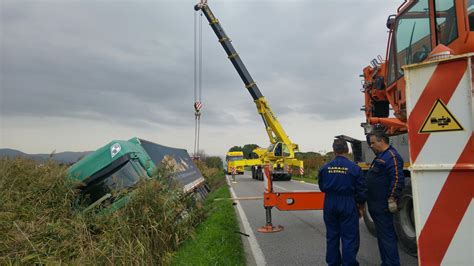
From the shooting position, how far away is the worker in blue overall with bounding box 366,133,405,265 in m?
4.58

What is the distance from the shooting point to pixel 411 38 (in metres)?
5.98

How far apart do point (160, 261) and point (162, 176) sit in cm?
169

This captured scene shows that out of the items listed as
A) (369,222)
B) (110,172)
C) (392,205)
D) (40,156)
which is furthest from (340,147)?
(40,156)

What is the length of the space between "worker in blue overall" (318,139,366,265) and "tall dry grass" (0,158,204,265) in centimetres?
244

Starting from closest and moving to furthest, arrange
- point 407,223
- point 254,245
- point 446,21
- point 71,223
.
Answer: point 446,21
point 407,223
point 71,223
point 254,245

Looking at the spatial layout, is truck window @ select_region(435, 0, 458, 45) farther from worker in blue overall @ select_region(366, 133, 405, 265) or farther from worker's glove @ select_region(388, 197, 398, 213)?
worker's glove @ select_region(388, 197, 398, 213)

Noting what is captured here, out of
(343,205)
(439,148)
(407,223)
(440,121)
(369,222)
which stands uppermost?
(440,121)

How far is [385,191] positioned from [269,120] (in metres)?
20.1

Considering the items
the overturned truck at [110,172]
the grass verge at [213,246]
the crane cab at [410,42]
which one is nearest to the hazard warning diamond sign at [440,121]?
the crane cab at [410,42]

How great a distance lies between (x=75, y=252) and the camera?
4953 mm

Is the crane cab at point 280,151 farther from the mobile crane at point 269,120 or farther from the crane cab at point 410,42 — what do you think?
the crane cab at point 410,42

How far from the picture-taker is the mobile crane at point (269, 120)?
939 inches

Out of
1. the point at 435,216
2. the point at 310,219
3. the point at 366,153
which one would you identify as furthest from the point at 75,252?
the point at 310,219

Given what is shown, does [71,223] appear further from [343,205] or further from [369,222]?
[369,222]
